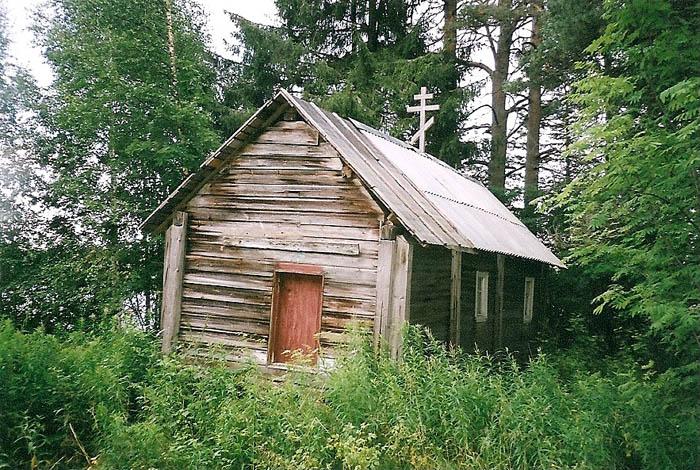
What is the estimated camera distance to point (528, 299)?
15555 mm

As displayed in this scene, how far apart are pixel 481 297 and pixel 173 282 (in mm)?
5849

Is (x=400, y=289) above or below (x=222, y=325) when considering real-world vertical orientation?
above

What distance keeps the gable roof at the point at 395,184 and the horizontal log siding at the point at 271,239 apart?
0.90 ft

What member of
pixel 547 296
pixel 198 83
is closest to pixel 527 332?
pixel 547 296

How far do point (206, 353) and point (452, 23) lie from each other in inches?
619

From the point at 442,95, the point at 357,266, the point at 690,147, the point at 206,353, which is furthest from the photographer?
the point at 442,95

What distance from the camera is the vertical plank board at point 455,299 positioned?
10.4 m

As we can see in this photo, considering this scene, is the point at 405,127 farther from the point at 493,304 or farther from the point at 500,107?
the point at 493,304

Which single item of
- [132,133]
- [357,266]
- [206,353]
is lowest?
[206,353]

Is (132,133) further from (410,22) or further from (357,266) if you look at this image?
(410,22)

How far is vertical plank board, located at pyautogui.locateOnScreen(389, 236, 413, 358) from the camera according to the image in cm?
863

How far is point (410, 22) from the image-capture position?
73.4 feet

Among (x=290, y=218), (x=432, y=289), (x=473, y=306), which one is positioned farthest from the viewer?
(x=473, y=306)

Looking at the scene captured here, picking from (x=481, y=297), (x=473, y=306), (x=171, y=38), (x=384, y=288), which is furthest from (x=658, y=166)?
(x=171, y=38)
